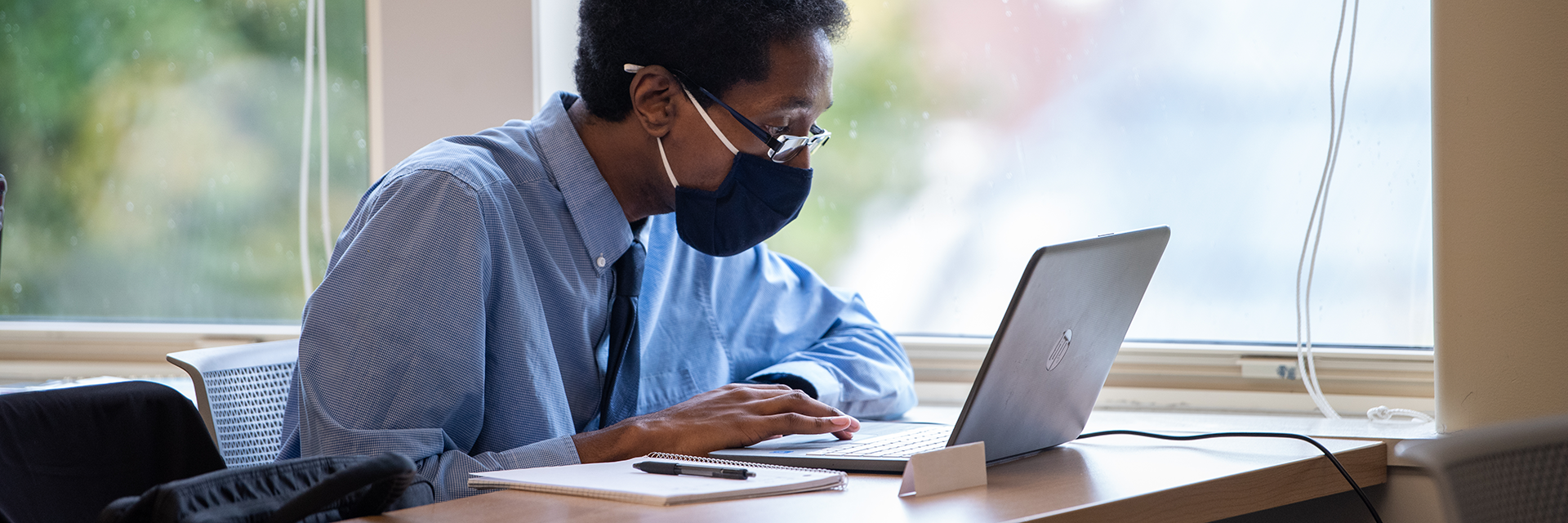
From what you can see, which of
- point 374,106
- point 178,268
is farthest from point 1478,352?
point 178,268

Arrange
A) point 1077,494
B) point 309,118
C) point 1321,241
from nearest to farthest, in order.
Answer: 1. point 1077,494
2. point 1321,241
3. point 309,118

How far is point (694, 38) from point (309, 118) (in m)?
1.16

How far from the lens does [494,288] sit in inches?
49.6

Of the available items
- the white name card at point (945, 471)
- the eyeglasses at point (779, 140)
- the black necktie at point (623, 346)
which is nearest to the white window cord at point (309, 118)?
the black necktie at point (623, 346)

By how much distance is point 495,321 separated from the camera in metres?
1.26

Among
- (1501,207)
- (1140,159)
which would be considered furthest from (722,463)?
(1140,159)

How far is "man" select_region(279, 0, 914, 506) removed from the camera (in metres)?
1.14

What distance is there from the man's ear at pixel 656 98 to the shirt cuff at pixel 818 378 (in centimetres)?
35

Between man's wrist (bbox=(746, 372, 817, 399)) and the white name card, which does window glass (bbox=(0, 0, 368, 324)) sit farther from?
the white name card

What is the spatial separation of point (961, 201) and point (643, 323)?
0.72 meters

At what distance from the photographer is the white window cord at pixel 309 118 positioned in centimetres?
223

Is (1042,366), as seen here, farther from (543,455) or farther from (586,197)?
(586,197)

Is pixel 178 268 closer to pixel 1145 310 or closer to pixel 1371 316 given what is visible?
pixel 1145 310

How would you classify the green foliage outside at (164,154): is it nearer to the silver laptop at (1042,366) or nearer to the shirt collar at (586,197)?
the shirt collar at (586,197)
